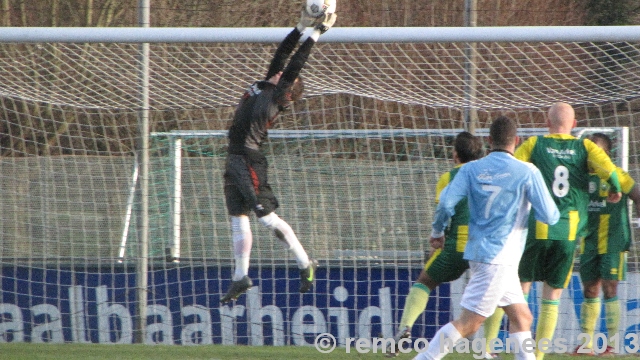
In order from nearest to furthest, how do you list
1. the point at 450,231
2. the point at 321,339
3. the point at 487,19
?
the point at 450,231 < the point at 321,339 < the point at 487,19

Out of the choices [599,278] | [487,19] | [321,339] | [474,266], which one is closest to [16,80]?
[321,339]

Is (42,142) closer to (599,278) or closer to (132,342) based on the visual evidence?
(132,342)

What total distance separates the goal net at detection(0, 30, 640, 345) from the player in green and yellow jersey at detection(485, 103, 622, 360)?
4.52 ft

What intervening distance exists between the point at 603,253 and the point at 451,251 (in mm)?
1398

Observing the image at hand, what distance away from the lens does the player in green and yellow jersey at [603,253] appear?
20.9 ft

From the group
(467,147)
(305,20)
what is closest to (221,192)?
(305,20)

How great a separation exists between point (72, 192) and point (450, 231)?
382 cm

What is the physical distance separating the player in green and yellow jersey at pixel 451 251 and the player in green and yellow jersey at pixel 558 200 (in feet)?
1.30

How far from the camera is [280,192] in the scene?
7.98 m

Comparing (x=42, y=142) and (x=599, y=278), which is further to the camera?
(x=42, y=142)

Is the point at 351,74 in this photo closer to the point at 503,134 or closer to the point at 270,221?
the point at 270,221

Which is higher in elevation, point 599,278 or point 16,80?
point 16,80

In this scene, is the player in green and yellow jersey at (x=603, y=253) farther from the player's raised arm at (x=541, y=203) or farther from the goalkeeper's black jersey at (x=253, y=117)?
the goalkeeper's black jersey at (x=253, y=117)

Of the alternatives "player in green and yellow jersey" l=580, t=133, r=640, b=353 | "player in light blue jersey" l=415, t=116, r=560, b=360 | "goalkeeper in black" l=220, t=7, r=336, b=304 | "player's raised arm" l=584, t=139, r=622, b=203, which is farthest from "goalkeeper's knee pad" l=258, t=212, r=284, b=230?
"player in green and yellow jersey" l=580, t=133, r=640, b=353
